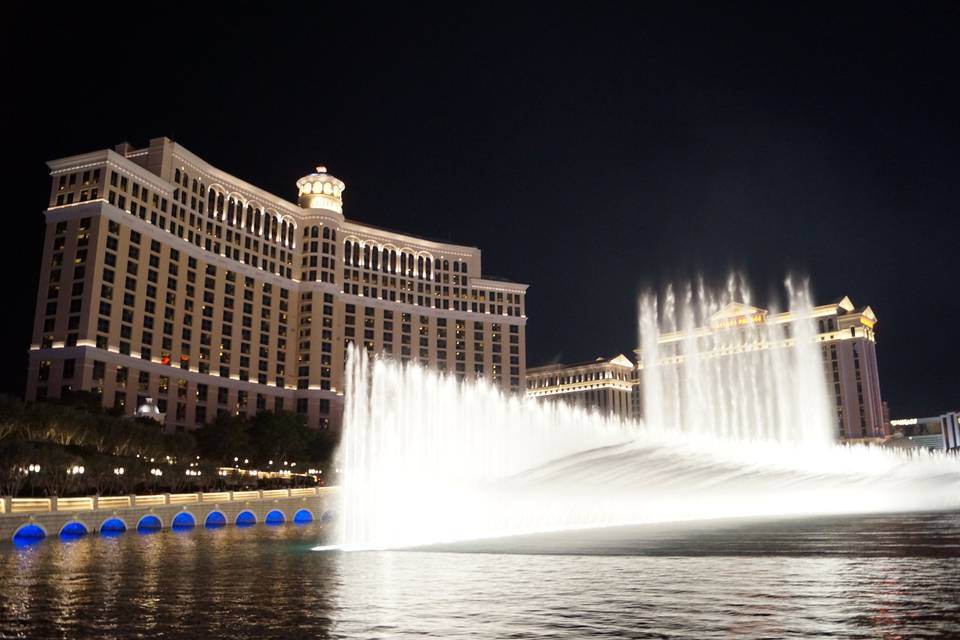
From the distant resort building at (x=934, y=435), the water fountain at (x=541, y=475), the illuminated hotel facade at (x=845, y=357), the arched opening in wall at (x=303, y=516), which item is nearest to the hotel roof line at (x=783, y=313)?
the illuminated hotel facade at (x=845, y=357)

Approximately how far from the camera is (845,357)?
14950cm

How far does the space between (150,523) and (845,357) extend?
133 metres

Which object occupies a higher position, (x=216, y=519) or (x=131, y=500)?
(x=131, y=500)

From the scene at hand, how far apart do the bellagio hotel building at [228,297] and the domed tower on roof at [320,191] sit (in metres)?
0.37

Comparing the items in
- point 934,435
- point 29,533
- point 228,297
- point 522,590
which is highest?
point 228,297

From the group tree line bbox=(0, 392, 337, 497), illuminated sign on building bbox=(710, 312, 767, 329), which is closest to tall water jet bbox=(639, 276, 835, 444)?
illuminated sign on building bbox=(710, 312, 767, 329)

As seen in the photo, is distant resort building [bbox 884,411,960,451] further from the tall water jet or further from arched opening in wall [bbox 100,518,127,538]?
arched opening in wall [bbox 100,518,127,538]

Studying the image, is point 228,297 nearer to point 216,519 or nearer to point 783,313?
point 216,519

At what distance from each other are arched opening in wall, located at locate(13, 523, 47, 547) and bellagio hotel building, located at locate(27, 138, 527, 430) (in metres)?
53.2

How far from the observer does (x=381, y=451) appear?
167ft

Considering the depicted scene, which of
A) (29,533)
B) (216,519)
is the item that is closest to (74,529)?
(29,533)

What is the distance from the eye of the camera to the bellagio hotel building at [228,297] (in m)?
103

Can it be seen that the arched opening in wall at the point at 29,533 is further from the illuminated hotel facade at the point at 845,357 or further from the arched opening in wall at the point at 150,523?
the illuminated hotel facade at the point at 845,357

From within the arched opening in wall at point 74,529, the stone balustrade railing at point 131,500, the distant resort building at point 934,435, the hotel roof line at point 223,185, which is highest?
the hotel roof line at point 223,185
